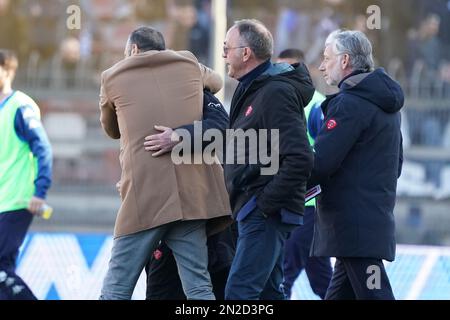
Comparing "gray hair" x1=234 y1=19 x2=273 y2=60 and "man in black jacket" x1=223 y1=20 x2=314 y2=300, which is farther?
"gray hair" x1=234 y1=19 x2=273 y2=60

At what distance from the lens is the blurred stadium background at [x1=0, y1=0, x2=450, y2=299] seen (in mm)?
14242

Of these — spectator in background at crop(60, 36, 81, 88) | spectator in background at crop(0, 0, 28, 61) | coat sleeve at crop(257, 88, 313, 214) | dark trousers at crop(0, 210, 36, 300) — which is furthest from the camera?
spectator in background at crop(0, 0, 28, 61)

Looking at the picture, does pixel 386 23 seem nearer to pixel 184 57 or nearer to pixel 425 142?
pixel 425 142

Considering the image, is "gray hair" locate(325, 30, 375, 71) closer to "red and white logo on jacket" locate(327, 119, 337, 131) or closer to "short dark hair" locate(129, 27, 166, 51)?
"red and white logo on jacket" locate(327, 119, 337, 131)

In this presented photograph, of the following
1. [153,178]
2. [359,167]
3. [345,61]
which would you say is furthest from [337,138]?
[153,178]

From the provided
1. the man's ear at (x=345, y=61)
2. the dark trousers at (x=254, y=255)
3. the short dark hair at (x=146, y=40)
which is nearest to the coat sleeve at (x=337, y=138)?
the man's ear at (x=345, y=61)

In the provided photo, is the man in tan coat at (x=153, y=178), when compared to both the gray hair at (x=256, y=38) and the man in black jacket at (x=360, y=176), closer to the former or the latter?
the gray hair at (x=256, y=38)

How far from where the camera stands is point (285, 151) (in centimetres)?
582

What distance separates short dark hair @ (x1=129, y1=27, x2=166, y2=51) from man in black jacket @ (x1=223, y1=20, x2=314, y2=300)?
44cm

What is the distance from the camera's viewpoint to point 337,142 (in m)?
5.98

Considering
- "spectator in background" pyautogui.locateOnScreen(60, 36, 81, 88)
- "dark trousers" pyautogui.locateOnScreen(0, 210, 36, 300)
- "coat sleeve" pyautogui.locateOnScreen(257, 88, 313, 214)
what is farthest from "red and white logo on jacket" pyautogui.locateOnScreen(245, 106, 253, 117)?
"spectator in background" pyautogui.locateOnScreen(60, 36, 81, 88)

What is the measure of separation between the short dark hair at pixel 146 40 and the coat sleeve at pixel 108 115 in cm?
30

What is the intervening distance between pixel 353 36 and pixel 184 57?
102 centimetres
